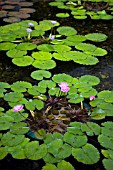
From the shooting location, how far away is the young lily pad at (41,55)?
186 centimetres

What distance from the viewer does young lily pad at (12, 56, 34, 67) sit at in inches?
71.1

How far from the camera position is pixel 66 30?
2264 millimetres

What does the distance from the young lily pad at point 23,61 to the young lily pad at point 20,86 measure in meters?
0.23

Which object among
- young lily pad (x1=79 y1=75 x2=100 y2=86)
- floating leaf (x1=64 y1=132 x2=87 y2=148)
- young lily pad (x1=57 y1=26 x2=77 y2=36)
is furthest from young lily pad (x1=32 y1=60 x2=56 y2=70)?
floating leaf (x1=64 y1=132 x2=87 y2=148)

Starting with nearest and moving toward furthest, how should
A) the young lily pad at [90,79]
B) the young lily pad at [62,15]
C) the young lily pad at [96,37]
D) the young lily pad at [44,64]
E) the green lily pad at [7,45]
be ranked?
the young lily pad at [90,79]
the young lily pad at [44,64]
the green lily pad at [7,45]
the young lily pad at [96,37]
the young lily pad at [62,15]

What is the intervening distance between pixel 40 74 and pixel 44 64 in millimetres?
128

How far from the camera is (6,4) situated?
286cm

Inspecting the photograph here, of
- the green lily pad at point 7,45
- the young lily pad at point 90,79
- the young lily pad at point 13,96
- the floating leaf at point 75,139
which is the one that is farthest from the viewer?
the green lily pad at point 7,45

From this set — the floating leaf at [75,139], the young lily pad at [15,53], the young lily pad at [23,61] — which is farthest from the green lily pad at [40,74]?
the floating leaf at [75,139]

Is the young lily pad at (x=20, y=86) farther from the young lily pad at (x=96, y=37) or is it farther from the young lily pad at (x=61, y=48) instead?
the young lily pad at (x=96, y=37)

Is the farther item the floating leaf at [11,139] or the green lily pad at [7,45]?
the green lily pad at [7,45]

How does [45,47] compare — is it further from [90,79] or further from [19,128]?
[19,128]

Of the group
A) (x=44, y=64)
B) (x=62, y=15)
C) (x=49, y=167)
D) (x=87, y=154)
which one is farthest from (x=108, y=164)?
(x=62, y=15)

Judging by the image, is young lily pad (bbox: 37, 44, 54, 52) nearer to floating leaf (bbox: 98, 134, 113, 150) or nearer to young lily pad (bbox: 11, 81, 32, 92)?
young lily pad (bbox: 11, 81, 32, 92)
